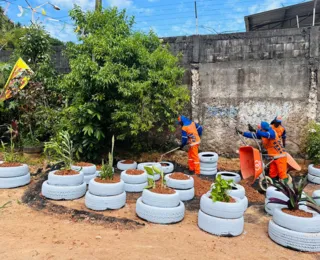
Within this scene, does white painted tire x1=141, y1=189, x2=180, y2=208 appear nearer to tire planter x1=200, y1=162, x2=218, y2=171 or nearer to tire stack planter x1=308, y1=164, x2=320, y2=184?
tire planter x1=200, y1=162, x2=218, y2=171

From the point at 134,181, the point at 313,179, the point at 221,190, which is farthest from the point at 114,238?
the point at 313,179

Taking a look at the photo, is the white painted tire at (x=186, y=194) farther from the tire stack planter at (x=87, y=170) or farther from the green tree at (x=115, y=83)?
the green tree at (x=115, y=83)

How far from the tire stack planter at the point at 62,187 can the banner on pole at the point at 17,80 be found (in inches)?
164

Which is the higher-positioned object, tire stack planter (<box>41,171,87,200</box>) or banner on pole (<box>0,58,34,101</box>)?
banner on pole (<box>0,58,34,101</box>)

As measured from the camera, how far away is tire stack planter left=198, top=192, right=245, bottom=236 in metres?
3.53

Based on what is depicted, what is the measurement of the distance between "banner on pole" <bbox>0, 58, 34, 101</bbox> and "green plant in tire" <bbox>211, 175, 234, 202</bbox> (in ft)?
21.0

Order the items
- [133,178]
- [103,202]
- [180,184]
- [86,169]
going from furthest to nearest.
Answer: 1. [86,169]
2. [133,178]
3. [180,184]
4. [103,202]

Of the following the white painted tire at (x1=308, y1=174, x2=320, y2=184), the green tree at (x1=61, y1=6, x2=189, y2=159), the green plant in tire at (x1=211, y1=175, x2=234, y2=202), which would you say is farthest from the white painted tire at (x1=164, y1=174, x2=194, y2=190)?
the white painted tire at (x1=308, y1=174, x2=320, y2=184)

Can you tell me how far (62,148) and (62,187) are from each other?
1.08 metres

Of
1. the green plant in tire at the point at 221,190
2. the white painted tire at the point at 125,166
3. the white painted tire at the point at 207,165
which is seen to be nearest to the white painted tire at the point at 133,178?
the white painted tire at the point at 125,166

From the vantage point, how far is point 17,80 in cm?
786

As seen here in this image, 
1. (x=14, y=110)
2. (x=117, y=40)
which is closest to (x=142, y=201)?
(x=117, y=40)

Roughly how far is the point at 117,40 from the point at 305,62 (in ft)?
14.5

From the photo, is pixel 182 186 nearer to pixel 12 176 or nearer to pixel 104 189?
pixel 104 189
